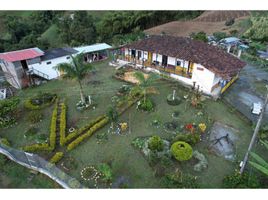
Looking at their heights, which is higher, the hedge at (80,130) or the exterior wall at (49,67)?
the exterior wall at (49,67)

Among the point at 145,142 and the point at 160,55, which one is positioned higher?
the point at 160,55

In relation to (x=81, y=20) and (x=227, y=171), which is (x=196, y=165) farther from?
(x=81, y=20)

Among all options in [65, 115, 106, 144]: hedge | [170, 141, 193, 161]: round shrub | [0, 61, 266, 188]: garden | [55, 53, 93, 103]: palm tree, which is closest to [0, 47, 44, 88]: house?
[0, 61, 266, 188]: garden

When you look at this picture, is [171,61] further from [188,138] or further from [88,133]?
[88,133]

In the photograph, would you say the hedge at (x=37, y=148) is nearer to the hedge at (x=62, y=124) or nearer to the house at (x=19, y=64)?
the hedge at (x=62, y=124)

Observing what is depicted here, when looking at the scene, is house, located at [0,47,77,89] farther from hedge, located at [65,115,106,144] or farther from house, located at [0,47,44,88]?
hedge, located at [65,115,106,144]

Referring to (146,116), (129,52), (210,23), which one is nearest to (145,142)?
(146,116)

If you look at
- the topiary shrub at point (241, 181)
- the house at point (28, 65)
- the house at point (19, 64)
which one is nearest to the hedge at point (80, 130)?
the topiary shrub at point (241, 181)
